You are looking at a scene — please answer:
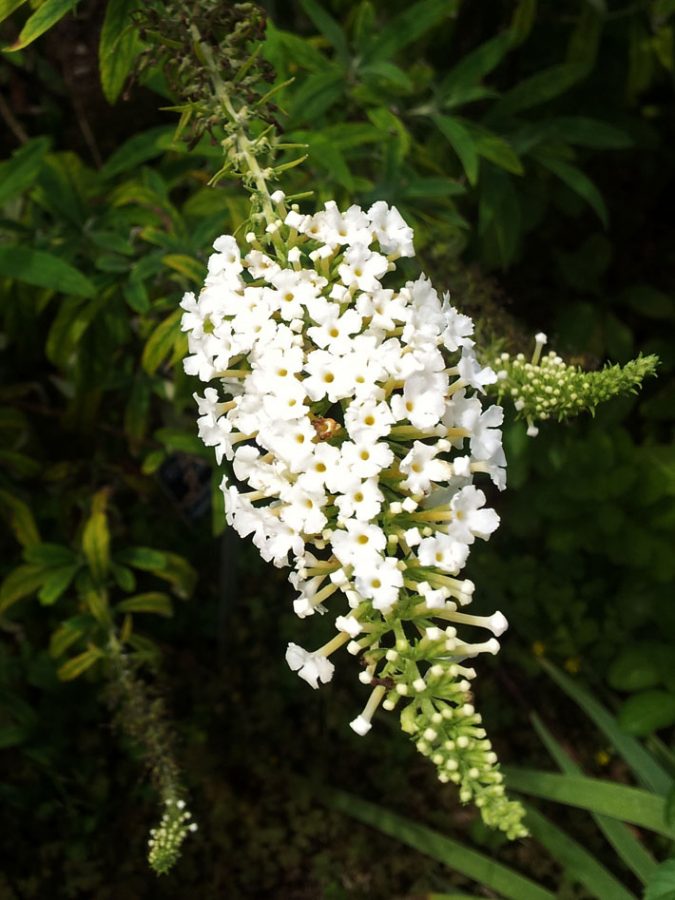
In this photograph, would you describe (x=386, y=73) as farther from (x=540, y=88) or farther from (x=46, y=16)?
→ (x=46, y=16)

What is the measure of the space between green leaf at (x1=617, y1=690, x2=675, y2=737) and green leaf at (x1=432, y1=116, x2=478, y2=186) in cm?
139

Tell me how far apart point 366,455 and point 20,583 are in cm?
129

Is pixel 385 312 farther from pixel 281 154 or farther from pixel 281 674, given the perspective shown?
pixel 281 674

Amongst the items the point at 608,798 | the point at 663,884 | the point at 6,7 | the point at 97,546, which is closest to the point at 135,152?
the point at 6,7

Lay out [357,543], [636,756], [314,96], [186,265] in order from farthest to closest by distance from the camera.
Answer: [636,756]
[314,96]
[186,265]
[357,543]

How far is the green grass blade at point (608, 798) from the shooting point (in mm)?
1884

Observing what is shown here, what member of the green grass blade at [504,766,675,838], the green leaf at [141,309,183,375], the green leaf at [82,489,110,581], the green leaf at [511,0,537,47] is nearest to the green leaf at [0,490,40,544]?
the green leaf at [82,489,110,581]

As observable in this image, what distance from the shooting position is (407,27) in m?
1.69

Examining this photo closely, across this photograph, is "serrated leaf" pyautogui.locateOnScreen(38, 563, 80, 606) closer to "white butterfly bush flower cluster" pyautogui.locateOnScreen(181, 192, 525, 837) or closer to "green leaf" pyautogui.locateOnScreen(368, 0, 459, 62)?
"white butterfly bush flower cluster" pyautogui.locateOnScreen(181, 192, 525, 837)

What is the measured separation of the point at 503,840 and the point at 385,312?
1990 millimetres

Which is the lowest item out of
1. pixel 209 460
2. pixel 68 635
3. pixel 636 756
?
pixel 636 756

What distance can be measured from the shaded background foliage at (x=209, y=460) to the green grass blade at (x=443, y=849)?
0.47 ft

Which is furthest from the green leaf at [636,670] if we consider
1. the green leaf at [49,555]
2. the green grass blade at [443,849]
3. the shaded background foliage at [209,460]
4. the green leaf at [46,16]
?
the green leaf at [46,16]

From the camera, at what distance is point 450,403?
0.96m
